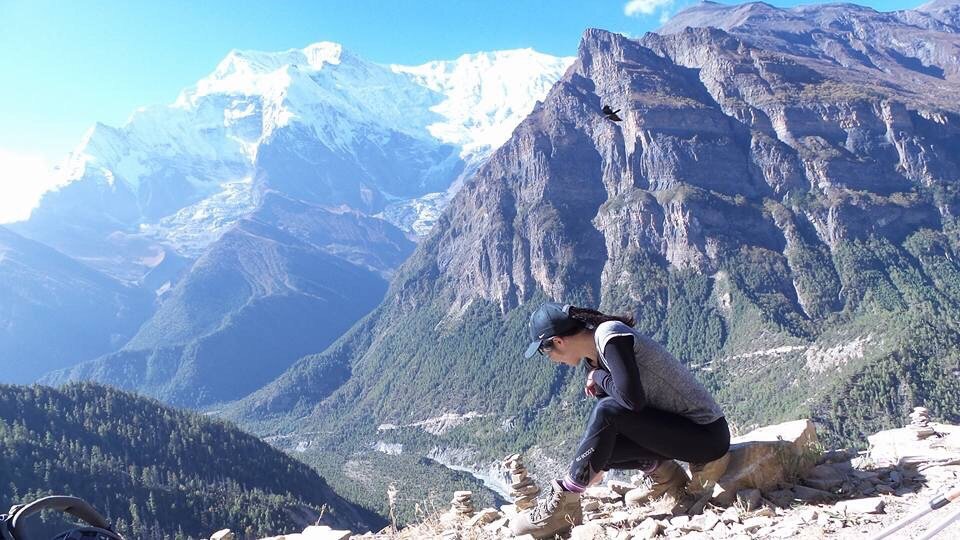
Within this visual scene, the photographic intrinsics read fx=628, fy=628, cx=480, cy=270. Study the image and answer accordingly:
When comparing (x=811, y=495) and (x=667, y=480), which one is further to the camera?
(x=667, y=480)

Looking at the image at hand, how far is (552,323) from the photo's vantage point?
823 cm

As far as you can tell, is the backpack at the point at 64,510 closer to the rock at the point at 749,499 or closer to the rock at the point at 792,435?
the rock at the point at 749,499

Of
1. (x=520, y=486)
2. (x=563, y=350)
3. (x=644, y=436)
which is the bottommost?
(x=520, y=486)

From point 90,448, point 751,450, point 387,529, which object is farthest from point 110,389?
point 751,450

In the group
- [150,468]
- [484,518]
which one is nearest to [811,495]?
[484,518]

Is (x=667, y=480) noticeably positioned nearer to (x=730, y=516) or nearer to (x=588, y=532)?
(x=730, y=516)

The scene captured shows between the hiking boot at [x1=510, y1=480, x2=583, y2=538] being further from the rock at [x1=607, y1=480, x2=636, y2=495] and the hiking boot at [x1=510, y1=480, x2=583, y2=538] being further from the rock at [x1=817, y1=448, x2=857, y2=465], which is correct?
the rock at [x1=817, y1=448, x2=857, y2=465]

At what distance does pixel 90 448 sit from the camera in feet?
332

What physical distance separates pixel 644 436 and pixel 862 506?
2952 mm

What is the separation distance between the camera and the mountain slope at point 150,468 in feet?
278

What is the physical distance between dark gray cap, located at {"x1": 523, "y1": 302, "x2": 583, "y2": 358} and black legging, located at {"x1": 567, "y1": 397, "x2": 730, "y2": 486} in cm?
110

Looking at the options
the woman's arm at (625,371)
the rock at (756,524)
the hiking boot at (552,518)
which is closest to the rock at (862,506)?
the rock at (756,524)

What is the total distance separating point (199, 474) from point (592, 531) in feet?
362

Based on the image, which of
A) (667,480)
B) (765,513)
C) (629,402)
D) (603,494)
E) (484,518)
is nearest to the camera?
(629,402)
